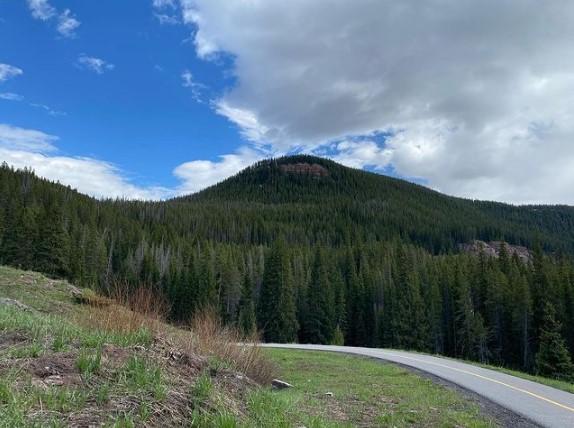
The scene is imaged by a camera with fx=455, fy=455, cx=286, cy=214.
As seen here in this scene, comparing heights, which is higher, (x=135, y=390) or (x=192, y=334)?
(x=192, y=334)

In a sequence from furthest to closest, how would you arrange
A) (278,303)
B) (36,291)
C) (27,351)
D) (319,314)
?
(319,314)
(278,303)
(36,291)
(27,351)

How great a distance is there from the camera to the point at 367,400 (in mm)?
11164

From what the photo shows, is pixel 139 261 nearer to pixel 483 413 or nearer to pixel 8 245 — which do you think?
pixel 8 245

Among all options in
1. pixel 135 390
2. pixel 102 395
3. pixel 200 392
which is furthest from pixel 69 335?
pixel 200 392

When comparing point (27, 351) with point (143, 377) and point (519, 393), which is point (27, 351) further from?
point (519, 393)

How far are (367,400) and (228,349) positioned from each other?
13.1 feet

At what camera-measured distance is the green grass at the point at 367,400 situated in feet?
27.0

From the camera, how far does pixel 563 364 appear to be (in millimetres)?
36375

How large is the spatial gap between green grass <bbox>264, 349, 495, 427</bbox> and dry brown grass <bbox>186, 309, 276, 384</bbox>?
809 mm

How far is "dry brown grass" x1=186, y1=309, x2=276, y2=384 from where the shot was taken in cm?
878

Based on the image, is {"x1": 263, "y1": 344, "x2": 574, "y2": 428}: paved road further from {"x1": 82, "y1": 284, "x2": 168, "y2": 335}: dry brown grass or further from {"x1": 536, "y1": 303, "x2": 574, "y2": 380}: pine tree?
{"x1": 536, "y1": 303, "x2": 574, "y2": 380}: pine tree

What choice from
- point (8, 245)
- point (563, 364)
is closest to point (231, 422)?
point (563, 364)

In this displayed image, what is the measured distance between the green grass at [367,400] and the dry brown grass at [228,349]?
809 mm

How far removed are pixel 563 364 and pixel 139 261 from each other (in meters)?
69.0
